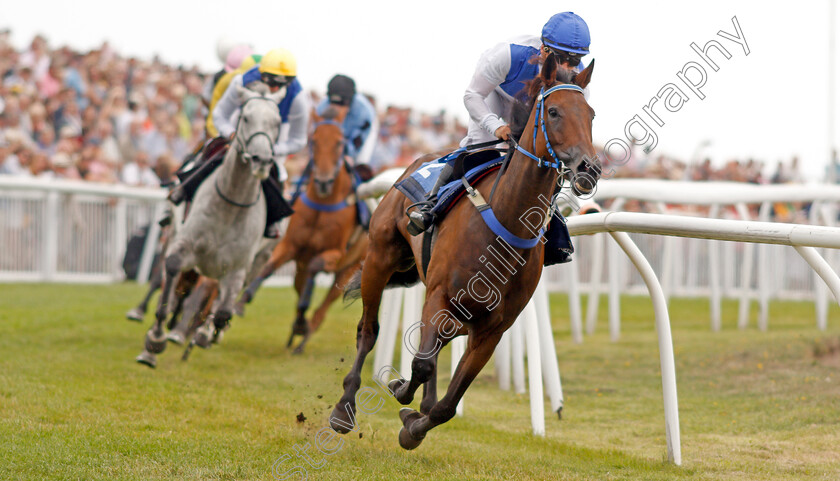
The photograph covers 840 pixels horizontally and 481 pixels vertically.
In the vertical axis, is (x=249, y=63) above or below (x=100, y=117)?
above

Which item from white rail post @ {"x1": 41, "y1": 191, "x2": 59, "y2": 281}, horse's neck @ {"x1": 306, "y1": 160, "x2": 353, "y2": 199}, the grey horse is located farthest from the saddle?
white rail post @ {"x1": 41, "y1": 191, "x2": 59, "y2": 281}

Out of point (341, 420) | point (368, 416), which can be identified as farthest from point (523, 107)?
point (368, 416)

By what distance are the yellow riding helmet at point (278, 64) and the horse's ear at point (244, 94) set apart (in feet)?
1.26

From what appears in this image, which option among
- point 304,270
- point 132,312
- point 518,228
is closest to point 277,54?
point 304,270

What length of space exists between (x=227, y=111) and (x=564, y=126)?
189 inches

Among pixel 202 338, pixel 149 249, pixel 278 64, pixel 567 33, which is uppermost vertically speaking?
pixel 567 33

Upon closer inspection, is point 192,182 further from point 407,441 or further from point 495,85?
point 407,441

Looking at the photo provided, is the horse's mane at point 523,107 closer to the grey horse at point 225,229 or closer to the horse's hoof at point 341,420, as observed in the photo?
the horse's hoof at point 341,420

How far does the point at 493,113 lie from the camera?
199 inches

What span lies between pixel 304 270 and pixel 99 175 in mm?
5798

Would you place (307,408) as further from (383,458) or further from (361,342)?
(383,458)

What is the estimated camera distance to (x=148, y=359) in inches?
276

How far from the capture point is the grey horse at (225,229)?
7.13 meters

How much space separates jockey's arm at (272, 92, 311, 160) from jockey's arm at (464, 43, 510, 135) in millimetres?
3417
